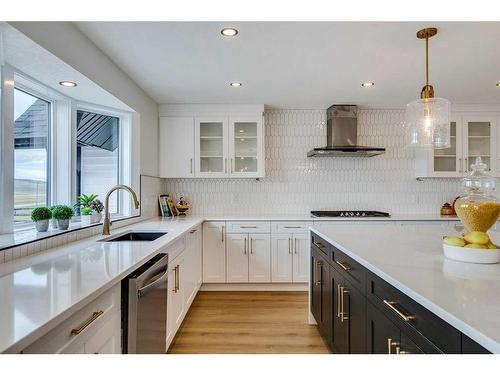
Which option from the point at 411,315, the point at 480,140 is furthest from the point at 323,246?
the point at 480,140

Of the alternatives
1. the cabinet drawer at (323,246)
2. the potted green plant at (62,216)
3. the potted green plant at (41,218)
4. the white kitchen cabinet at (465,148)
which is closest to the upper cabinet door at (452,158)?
the white kitchen cabinet at (465,148)

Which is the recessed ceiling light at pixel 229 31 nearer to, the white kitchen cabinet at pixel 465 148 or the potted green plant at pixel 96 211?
the potted green plant at pixel 96 211

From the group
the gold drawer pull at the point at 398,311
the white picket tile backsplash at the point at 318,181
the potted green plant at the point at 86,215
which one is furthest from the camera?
the white picket tile backsplash at the point at 318,181

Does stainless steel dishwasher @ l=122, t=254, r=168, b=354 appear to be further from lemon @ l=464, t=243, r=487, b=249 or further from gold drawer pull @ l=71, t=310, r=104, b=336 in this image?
lemon @ l=464, t=243, r=487, b=249

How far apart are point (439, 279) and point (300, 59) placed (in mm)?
2019

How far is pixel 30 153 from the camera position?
89.5 inches

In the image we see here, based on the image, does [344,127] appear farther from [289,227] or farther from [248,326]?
[248,326]

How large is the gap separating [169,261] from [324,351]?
1.32 m

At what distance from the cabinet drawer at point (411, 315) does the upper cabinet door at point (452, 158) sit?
10.8 feet

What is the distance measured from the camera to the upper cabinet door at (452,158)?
402 centimetres

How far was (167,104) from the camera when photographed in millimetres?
3971

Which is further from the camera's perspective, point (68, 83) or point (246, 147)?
point (246, 147)
